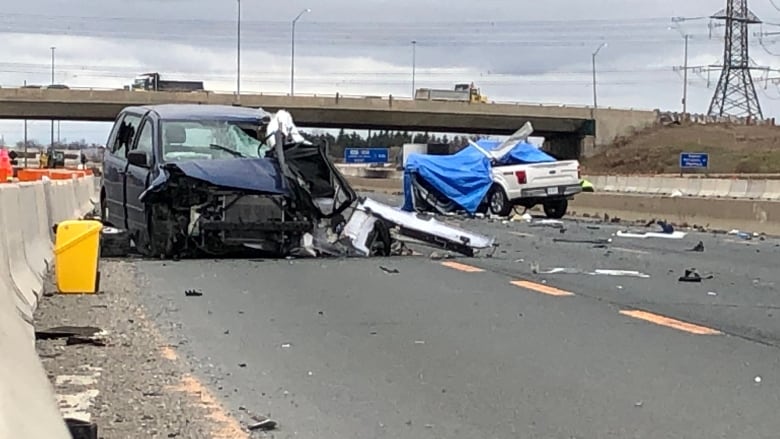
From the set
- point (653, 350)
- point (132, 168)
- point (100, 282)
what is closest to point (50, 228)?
point (132, 168)

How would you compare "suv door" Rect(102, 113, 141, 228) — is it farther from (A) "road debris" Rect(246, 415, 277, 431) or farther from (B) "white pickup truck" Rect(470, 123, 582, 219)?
(B) "white pickup truck" Rect(470, 123, 582, 219)

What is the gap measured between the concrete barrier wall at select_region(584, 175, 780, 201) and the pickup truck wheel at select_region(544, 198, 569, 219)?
7.85m

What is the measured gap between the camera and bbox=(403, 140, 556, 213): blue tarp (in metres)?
29.7

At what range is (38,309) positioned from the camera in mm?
10492

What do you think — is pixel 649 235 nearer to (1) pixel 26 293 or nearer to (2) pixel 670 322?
(2) pixel 670 322

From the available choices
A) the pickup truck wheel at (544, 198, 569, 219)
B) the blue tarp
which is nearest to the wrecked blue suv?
the blue tarp

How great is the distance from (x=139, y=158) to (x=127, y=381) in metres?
7.75

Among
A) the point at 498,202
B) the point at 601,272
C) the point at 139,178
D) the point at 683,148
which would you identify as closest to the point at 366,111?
the point at 683,148

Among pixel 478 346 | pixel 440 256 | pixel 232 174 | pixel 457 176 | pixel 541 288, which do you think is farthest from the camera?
pixel 457 176

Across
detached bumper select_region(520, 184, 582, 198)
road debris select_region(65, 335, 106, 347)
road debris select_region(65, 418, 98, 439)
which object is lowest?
road debris select_region(65, 335, 106, 347)

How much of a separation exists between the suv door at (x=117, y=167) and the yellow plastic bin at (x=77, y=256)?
183 inches

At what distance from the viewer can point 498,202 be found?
2973 cm

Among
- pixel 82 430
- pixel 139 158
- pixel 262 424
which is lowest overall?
pixel 262 424

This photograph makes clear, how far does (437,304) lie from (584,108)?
80717 millimetres
